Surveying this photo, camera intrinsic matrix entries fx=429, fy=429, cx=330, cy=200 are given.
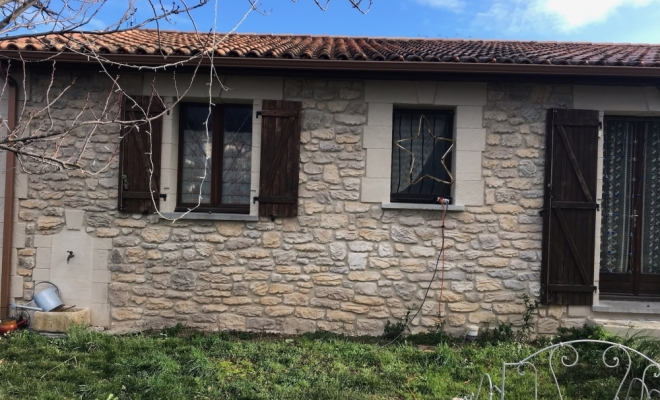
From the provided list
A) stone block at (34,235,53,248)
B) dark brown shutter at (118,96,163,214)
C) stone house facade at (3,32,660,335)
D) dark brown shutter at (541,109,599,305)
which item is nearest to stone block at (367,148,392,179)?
stone house facade at (3,32,660,335)

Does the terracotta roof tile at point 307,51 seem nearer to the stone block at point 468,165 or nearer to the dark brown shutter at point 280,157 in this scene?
the dark brown shutter at point 280,157

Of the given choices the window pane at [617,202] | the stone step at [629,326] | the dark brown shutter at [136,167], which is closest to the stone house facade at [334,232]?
the dark brown shutter at [136,167]

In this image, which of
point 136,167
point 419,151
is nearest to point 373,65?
point 419,151

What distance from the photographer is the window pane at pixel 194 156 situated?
17.7 feet

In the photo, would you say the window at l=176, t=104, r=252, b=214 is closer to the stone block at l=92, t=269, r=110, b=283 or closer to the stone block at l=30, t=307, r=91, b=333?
the stone block at l=92, t=269, r=110, b=283

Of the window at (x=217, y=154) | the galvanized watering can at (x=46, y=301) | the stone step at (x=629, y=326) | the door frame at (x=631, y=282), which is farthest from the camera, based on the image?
the window at (x=217, y=154)

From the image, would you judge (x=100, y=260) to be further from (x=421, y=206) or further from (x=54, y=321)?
(x=421, y=206)

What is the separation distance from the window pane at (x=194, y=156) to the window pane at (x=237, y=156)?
0.65 ft

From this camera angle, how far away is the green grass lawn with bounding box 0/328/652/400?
3537mm

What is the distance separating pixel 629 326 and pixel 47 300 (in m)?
6.55

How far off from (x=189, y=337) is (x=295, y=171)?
7.25 feet

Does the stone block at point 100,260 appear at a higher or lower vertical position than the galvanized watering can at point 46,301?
higher

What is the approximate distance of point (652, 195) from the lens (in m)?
5.34

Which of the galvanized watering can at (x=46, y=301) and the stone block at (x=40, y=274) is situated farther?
the stone block at (x=40, y=274)
